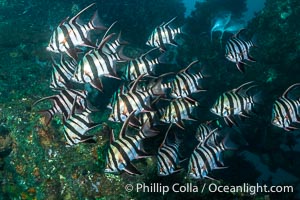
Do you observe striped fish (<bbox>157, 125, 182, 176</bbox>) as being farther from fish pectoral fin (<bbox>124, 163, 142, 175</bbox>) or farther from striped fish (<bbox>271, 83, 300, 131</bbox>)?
striped fish (<bbox>271, 83, 300, 131</bbox>)

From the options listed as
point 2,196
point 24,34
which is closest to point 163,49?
point 2,196

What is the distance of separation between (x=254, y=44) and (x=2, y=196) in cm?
675

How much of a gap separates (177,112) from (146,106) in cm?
92

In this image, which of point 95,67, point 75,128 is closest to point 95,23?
point 95,67

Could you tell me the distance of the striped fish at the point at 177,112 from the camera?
5094 mm

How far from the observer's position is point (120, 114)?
4203 millimetres

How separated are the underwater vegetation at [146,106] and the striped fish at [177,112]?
25 mm

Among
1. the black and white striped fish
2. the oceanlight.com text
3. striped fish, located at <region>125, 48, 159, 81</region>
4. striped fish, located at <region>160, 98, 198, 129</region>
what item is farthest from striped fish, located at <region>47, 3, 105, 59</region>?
the oceanlight.com text

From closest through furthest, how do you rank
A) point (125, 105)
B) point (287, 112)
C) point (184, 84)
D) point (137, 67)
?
point (125, 105), point (287, 112), point (184, 84), point (137, 67)

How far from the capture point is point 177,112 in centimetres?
510

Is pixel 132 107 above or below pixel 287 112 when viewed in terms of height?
above

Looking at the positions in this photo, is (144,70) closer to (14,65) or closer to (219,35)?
(14,65)

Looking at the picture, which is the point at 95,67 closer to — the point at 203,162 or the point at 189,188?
the point at 203,162

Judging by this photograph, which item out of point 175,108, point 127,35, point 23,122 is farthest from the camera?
point 127,35
